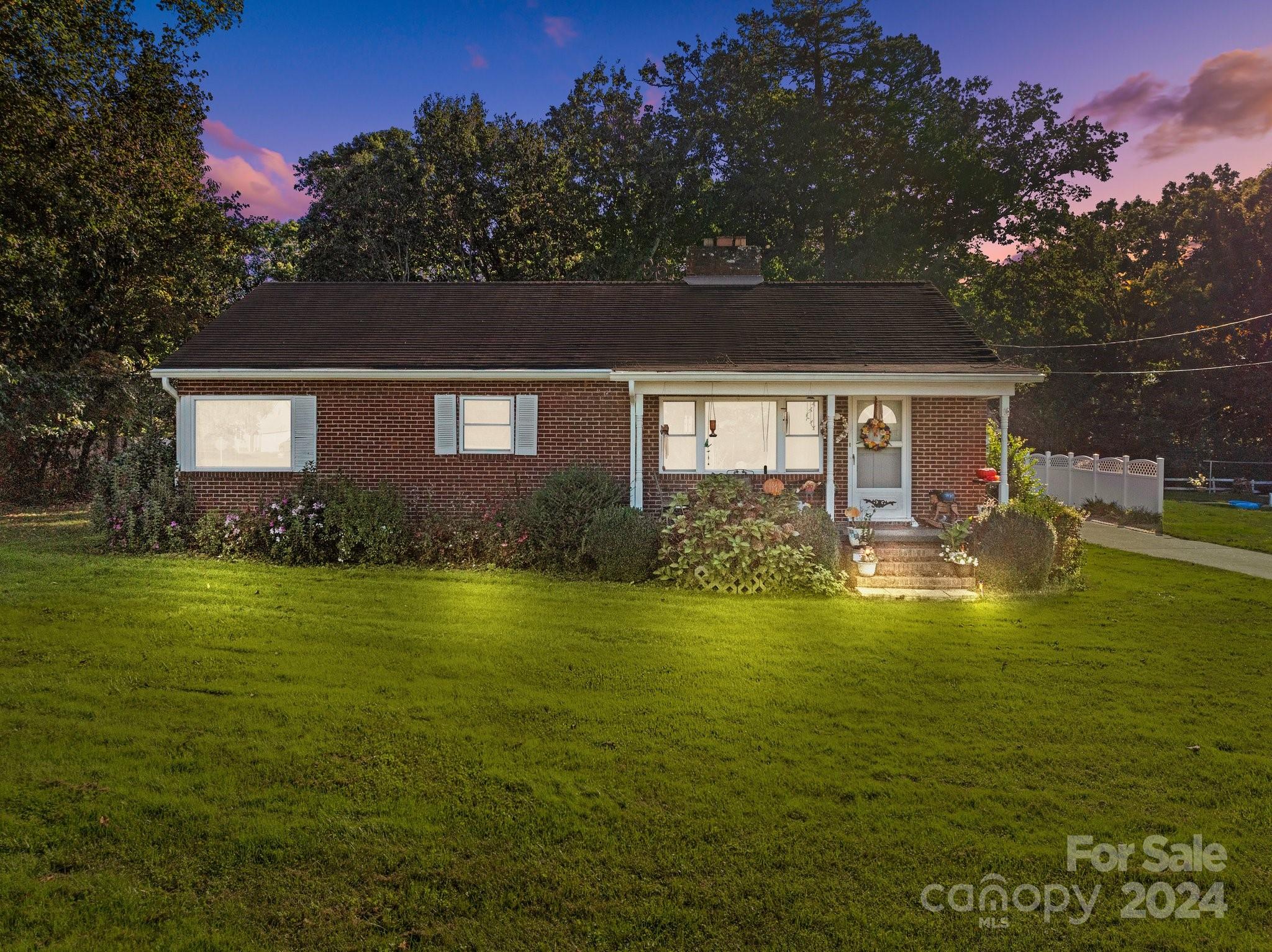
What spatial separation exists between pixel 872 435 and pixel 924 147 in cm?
2341

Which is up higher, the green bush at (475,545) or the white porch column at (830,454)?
the white porch column at (830,454)

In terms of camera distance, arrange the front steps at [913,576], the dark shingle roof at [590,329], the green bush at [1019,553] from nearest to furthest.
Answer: the front steps at [913,576]
the green bush at [1019,553]
the dark shingle roof at [590,329]

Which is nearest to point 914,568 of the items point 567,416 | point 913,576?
point 913,576

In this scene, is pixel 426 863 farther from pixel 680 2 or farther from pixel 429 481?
pixel 680 2

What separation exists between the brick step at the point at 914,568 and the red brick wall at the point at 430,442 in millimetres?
4840

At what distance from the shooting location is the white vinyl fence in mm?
17578

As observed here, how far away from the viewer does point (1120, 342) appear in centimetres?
3778

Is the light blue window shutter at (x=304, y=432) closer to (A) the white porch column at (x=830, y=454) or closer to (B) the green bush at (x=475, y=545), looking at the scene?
(B) the green bush at (x=475, y=545)

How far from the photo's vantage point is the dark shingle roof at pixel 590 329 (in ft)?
44.9

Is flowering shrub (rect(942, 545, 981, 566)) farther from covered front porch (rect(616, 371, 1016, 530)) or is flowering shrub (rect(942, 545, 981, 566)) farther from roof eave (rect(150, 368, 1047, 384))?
roof eave (rect(150, 368, 1047, 384))

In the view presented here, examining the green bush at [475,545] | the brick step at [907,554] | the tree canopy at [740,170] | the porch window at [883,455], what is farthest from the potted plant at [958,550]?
the tree canopy at [740,170]

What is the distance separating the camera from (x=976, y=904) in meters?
3.43

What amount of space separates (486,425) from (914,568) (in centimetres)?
782

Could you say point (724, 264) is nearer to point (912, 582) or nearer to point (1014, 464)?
point (1014, 464)
